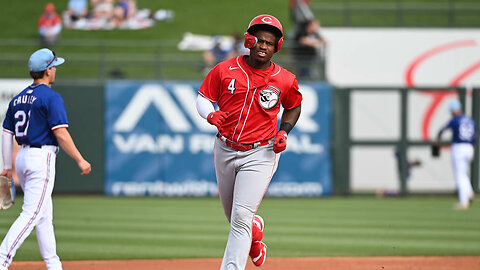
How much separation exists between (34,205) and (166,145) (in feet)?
35.9

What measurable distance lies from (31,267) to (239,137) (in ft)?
9.85

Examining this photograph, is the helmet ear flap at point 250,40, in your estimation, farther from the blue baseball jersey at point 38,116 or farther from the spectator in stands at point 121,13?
the spectator in stands at point 121,13

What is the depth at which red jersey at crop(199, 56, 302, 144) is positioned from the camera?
619 centimetres

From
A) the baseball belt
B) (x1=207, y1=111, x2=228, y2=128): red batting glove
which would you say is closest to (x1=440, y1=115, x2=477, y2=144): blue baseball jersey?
the baseball belt

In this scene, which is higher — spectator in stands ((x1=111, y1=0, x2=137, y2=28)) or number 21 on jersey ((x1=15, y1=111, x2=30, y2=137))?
spectator in stands ((x1=111, y1=0, x2=137, y2=28))

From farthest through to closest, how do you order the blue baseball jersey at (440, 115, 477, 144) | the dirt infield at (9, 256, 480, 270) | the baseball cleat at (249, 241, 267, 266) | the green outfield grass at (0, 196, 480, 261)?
the blue baseball jersey at (440, 115, 477, 144)
the green outfield grass at (0, 196, 480, 261)
the dirt infield at (9, 256, 480, 270)
the baseball cleat at (249, 241, 267, 266)

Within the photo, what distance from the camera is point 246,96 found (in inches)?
243

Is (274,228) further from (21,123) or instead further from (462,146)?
(21,123)

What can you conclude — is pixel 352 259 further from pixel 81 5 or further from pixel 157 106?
pixel 81 5

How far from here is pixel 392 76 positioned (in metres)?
19.5

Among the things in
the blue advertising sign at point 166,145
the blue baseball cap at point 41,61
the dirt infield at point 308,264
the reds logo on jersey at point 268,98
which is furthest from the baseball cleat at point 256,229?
the blue advertising sign at point 166,145

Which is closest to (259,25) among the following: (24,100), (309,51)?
(24,100)

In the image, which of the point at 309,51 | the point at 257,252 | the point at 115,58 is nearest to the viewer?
the point at 257,252

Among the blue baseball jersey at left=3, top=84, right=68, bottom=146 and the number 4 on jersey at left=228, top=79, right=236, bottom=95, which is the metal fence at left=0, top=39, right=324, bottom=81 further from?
the number 4 on jersey at left=228, top=79, right=236, bottom=95
